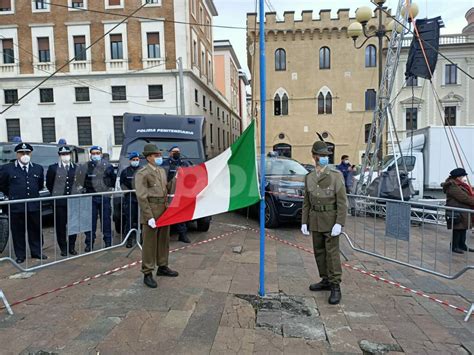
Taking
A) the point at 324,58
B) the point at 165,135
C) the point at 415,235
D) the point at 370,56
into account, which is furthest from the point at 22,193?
the point at 370,56

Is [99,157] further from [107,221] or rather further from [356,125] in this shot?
[356,125]

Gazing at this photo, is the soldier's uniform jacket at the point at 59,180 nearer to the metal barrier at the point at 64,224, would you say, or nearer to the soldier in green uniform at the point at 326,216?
the metal barrier at the point at 64,224

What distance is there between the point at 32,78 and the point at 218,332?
108 feet

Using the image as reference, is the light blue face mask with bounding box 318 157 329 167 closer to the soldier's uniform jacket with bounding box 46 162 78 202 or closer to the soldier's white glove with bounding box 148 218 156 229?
the soldier's white glove with bounding box 148 218 156 229

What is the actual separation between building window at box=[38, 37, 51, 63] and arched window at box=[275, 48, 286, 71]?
19328 mm

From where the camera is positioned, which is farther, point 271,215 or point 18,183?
point 271,215

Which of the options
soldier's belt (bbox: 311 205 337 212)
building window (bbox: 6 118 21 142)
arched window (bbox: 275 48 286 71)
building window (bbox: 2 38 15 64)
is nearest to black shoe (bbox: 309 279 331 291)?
soldier's belt (bbox: 311 205 337 212)

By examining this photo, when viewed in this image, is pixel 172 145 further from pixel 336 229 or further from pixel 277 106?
pixel 277 106

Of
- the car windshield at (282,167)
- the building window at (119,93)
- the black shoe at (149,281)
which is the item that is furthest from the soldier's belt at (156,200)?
the building window at (119,93)

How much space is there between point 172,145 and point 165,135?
29 cm

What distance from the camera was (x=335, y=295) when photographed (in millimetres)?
4320

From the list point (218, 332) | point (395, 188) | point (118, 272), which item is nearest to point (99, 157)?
point (118, 272)

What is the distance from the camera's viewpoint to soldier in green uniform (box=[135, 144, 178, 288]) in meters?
4.73

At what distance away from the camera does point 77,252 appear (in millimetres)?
6461
